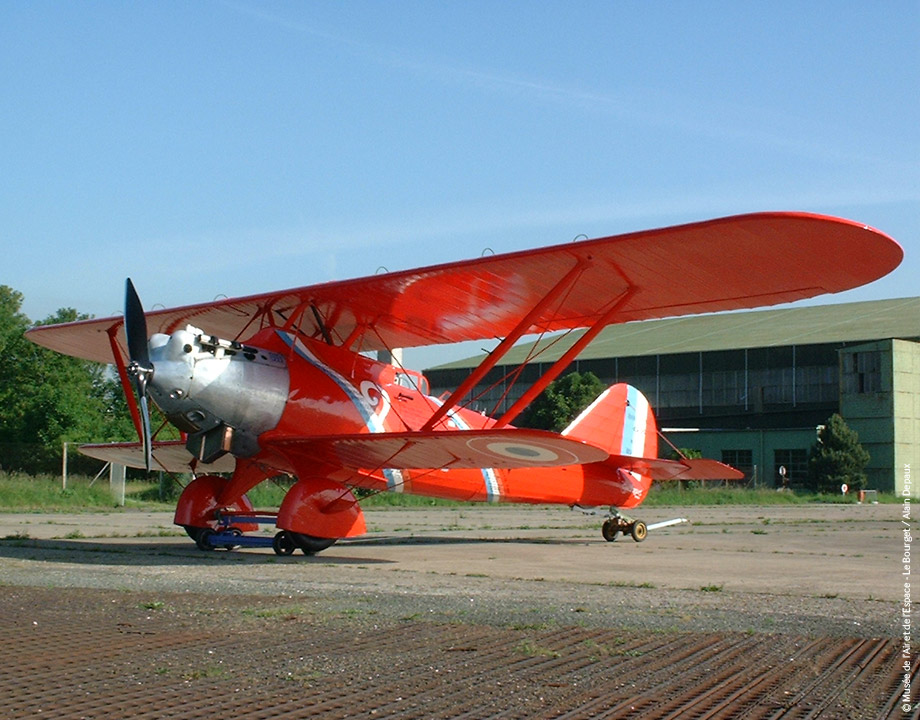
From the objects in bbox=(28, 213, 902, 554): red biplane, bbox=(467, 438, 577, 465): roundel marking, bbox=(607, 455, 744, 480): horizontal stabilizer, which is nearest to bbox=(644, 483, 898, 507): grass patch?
bbox=(607, 455, 744, 480): horizontal stabilizer

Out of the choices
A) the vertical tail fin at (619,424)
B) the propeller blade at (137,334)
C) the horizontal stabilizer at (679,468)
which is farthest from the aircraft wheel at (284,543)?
the horizontal stabilizer at (679,468)

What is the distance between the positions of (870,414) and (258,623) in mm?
49685

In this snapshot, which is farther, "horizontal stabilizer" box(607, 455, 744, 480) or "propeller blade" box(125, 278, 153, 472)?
"horizontal stabilizer" box(607, 455, 744, 480)

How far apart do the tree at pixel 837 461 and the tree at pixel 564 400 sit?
10.9 m

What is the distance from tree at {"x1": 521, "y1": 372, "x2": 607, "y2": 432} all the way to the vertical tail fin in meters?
31.2

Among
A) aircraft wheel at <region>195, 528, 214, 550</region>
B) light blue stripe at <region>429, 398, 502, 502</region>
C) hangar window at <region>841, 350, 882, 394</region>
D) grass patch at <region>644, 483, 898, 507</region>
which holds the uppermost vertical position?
hangar window at <region>841, 350, 882, 394</region>

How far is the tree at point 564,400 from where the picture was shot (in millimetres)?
50688

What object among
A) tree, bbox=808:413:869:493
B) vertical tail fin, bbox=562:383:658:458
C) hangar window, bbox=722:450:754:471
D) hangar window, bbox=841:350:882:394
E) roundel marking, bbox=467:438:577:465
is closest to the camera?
roundel marking, bbox=467:438:577:465

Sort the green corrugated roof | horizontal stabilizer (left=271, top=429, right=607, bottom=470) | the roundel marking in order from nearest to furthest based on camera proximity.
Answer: horizontal stabilizer (left=271, top=429, right=607, bottom=470) → the roundel marking → the green corrugated roof

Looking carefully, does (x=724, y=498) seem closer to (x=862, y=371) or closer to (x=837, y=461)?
(x=837, y=461)

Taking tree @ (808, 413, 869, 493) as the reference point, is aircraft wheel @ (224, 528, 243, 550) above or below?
below

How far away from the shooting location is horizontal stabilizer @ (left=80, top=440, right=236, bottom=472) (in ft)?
53.2

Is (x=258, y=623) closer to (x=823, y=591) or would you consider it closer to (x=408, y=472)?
(x=823, y=591)

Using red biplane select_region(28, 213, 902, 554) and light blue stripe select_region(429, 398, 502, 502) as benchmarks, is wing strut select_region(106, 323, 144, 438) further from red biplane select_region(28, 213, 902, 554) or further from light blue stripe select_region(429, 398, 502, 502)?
light blue stripe select_region(429, 398, 502, 502)
